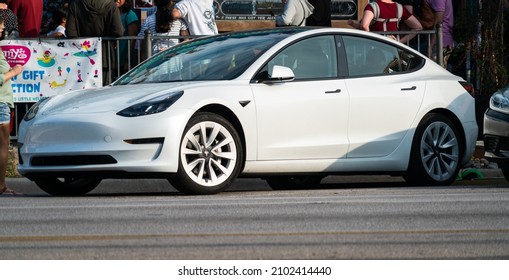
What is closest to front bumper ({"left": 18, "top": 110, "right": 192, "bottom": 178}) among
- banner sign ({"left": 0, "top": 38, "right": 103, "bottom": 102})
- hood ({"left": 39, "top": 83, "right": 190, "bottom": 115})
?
hood ({"left": 39, "top": 83, "right": 190, "bottom": 115})

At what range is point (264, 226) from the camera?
8641mm

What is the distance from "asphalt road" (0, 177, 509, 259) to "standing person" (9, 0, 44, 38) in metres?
6.32

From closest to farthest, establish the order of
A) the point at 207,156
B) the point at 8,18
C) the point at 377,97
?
1. the point at 207,156
2. the point at 377,97
3. the point at 8,18

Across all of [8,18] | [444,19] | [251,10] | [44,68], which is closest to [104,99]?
[44,68]

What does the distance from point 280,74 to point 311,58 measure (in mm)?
860

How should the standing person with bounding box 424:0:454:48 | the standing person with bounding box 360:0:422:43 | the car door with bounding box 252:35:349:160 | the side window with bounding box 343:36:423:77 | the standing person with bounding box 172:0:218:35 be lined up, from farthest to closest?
the standing person with bounding box 424:0:454:48 < the standing person with bounding box 360:0:422:43 < the standing person with bounding box 172:0:218:35 < the side window with bounding box 343:36:423:77 < the car door with bounding box 252:35:349:160

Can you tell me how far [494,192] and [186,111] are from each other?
257 cm

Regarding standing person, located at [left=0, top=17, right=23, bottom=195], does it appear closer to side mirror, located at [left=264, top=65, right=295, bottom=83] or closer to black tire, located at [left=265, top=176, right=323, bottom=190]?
black tire, located at [left=265, top=176, right=323, bottom=190]

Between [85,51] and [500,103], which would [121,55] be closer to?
[85,51]

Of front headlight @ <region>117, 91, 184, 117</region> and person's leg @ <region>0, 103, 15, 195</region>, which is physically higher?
front headlight @ <region>117, 91, 184, 117</region>

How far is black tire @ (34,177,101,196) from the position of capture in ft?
41.8

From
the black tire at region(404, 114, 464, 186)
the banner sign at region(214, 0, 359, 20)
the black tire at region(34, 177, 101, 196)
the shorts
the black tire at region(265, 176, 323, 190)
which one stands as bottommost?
the black tire at region(265, 176, 323, 190)

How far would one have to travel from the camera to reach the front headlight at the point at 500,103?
13.0 metres

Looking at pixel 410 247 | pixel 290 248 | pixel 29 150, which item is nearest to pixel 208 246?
pixel 290 248
